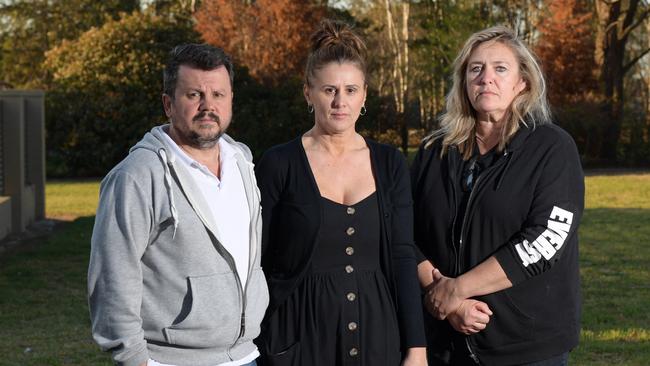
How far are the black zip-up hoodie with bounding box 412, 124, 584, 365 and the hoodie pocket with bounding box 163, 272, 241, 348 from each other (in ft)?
3.46

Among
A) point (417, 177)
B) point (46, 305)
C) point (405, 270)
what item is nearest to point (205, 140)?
point (405, 270)

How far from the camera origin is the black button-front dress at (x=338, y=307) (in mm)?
3873

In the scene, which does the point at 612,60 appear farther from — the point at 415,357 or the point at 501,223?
the point at 415,357

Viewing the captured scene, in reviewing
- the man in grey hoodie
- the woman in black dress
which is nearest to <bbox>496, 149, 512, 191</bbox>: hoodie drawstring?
the woman in black dress

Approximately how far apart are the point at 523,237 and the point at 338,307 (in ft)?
2.69

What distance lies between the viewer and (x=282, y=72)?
34.3m

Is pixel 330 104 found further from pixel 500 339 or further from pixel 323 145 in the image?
pixel 500 339

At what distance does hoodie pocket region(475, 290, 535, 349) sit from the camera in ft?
13.5

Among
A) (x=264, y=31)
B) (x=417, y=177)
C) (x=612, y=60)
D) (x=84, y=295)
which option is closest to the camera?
(x=417, y=177)

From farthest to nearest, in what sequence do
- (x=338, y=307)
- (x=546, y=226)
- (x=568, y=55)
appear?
(x=568, y=55), (x=546, y=226), (x=338, y=307)

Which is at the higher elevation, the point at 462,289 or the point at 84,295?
the point at 462,289

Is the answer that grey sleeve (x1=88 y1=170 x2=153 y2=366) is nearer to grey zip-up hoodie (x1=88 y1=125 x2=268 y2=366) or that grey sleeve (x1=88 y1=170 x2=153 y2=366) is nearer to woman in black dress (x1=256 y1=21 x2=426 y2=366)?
grey zip-up hoodie (x1=88 y1=125 x2=268 y2=366)

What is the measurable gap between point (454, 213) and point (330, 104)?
2.38 ft

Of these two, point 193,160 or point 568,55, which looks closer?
point 193,160
